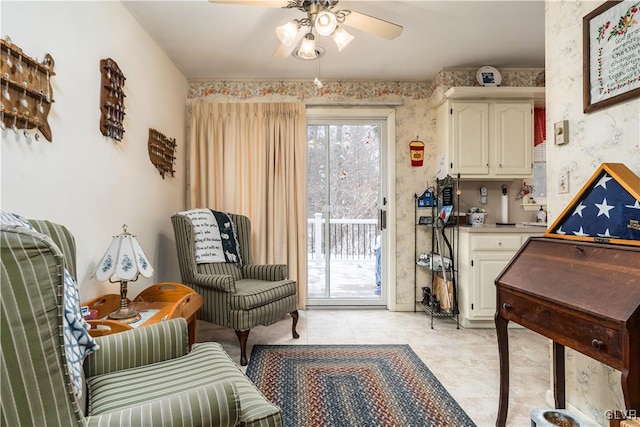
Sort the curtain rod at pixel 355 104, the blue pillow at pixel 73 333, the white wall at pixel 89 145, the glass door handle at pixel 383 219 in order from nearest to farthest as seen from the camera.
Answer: the blue pillow at pixel 73 333 → the white wall at pixel 89 145 → the curtain rod at pixel 355 104 → the glass door handle at pixel 383 219

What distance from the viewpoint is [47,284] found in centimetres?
73

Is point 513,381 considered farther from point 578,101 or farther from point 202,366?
point 202,366

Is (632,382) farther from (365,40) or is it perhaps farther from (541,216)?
(541,216)

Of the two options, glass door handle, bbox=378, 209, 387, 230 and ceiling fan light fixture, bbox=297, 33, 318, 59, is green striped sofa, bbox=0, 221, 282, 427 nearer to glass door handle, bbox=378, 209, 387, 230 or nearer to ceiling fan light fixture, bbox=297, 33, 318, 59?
ceiling fan light fixture, bbox=297, 33, 318, 59

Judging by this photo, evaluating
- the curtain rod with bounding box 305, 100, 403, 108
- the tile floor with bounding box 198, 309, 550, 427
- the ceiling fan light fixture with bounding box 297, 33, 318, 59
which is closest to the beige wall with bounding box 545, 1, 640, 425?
the tile floor with bounding box 198, 309, 550, 427

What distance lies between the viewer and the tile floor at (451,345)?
1.93 m

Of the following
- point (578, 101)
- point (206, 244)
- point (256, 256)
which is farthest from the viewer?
point (256, 256)

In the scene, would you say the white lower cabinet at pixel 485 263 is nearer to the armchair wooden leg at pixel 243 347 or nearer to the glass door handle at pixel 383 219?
the glass door handle at pixel 383 219

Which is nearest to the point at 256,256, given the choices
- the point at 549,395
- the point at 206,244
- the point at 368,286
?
the point at 206,244

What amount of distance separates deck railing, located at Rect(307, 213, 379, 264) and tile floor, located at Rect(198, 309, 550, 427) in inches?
25.5

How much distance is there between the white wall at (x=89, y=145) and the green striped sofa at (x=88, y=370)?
0.31 m

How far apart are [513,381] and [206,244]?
8.11ft

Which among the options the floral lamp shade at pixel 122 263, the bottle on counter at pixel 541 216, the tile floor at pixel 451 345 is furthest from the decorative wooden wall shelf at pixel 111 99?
the bottle on counter at pixel 541 216

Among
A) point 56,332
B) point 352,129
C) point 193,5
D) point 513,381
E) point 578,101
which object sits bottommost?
point 513,381
